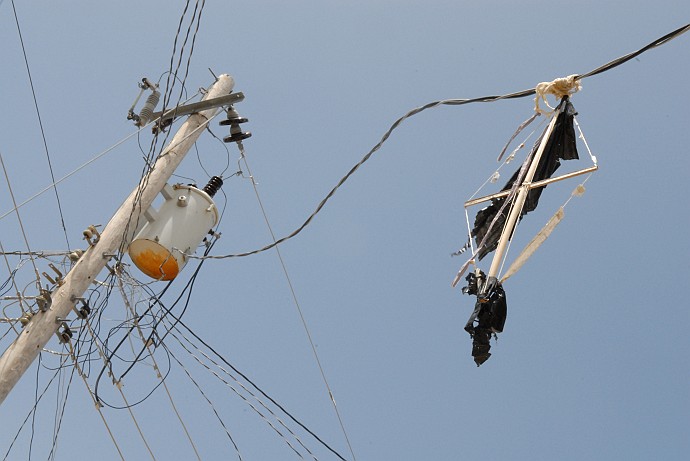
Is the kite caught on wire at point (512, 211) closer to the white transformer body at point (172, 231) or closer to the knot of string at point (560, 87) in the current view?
the knot of string at point (560, 87)

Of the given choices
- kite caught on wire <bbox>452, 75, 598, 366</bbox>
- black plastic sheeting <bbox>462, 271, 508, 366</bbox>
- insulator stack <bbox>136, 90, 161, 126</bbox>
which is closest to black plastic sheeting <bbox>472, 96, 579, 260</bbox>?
kite caught on wire <bbox>452, 75, 598, 366</bbox>

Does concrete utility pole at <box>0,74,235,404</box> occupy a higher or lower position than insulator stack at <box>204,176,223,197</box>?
lower

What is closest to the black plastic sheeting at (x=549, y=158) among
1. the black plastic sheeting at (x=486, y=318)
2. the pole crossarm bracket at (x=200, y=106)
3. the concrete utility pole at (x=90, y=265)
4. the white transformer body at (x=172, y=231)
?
the black plastic sheeting at (x=486, y=318)

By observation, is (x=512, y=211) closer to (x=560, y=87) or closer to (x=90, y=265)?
(x=560, y=87)

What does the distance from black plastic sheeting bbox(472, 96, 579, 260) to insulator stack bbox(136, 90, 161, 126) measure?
12.4 ft

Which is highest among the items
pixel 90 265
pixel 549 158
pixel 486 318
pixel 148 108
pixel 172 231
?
pixel 148 108

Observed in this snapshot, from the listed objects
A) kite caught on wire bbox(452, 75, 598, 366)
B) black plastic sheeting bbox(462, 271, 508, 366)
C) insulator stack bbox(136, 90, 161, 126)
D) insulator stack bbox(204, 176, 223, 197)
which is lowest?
black plastic sheeting bbox(462, 271, 508, 366)

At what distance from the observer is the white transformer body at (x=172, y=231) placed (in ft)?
30.3

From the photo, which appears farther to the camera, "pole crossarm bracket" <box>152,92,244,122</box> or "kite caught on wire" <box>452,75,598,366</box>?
"pole crossarm bracket" <box>152,92,244,122</box>

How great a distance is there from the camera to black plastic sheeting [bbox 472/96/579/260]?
26.0 ft

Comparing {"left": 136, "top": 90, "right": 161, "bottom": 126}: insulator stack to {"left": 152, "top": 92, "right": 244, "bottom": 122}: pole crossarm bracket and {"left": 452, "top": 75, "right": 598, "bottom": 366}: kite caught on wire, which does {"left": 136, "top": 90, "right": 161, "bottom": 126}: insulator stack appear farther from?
{"left": 452, "top": 75, "right": 598, "bottom": 366}: kite caught on wire

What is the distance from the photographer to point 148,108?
33.3 feet

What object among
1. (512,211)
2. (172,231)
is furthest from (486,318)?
(172,231)

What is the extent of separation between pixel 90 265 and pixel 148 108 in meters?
2.02
